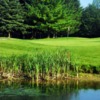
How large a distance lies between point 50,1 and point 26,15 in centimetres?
543

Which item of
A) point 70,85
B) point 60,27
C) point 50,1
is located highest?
point 50,1

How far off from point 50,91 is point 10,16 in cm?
4893

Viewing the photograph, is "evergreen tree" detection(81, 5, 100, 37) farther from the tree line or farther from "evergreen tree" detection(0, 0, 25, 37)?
"evergreen tree" detection(0, 0, 25, 37)

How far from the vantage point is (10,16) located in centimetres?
7194

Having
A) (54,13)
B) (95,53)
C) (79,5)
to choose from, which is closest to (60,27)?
(54,13)

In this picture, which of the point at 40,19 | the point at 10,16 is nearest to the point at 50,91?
the point at 10,16

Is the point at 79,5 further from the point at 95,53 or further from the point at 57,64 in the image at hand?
the point at 57,64

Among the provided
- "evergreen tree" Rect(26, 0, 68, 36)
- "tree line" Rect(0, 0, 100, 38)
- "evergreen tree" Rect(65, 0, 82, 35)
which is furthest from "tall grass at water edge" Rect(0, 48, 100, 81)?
"evergreen tree" Rect(65, 0, 82, 35)

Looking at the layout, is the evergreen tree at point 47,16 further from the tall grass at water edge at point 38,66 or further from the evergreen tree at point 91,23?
the tall grass at water edge at point 38,66

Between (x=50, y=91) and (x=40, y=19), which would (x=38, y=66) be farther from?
(x=40, y=19)

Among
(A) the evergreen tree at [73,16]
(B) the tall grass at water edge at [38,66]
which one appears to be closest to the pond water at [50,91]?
(B) the tall grass at water edge at [38,66]

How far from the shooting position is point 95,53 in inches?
1379

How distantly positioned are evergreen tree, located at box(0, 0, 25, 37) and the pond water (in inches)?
1821

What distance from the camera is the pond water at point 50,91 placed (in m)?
22.5
